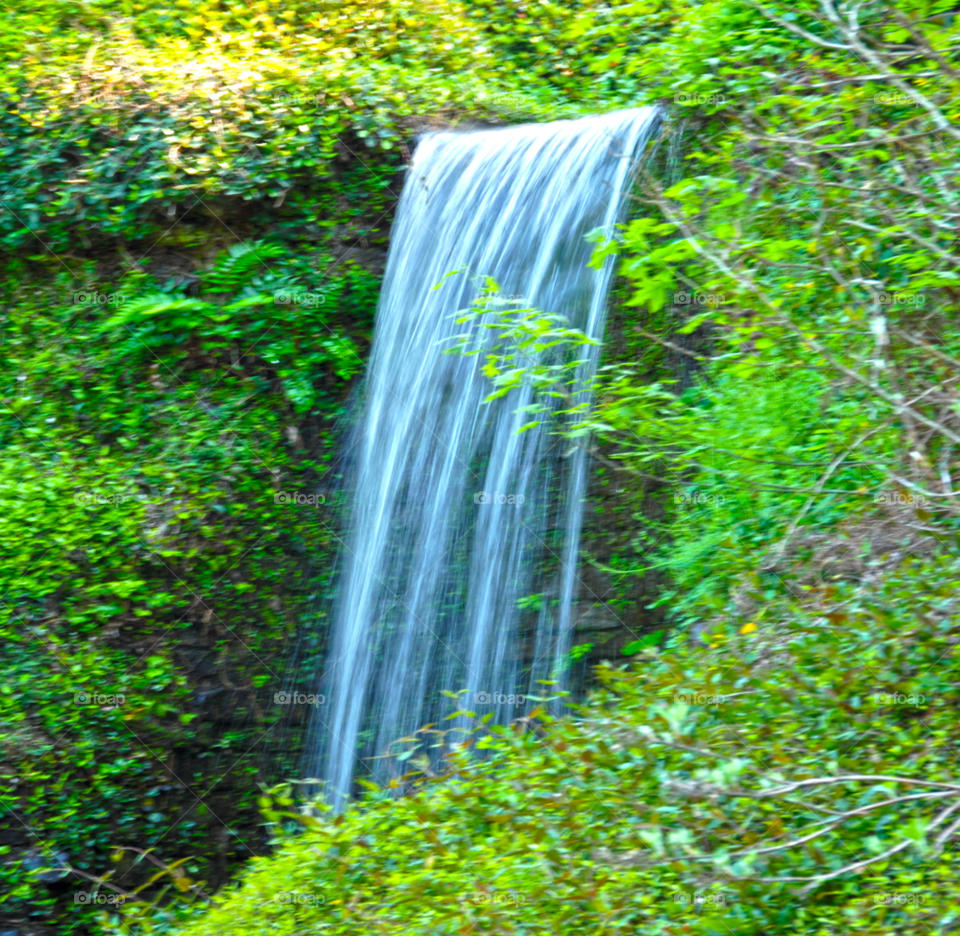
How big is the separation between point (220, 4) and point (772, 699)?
27.4 feet

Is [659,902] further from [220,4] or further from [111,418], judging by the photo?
[220,4]

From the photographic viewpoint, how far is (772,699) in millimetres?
4117

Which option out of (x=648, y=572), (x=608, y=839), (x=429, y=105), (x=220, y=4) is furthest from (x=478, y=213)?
(x=608, y=839)
